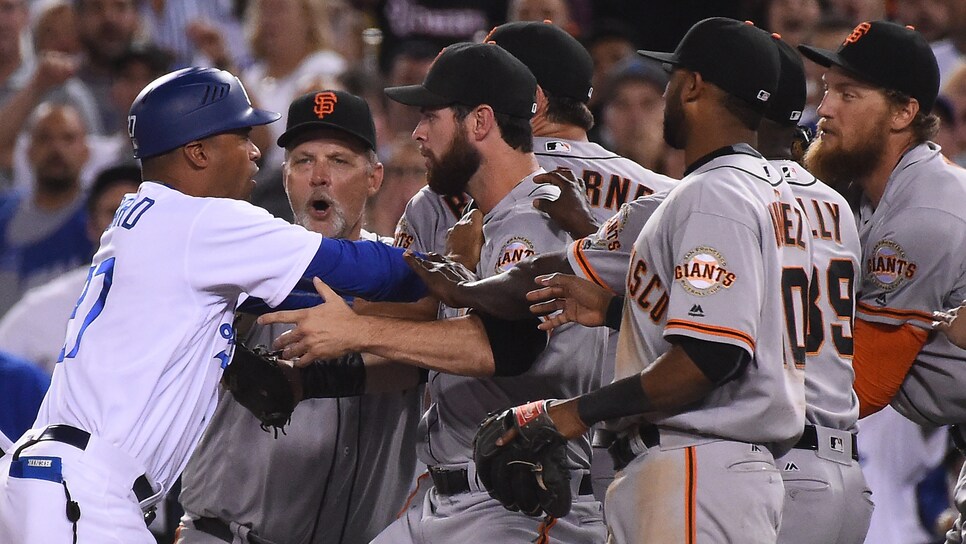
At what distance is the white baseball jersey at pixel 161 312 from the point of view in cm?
418

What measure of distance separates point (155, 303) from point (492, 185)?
138cm

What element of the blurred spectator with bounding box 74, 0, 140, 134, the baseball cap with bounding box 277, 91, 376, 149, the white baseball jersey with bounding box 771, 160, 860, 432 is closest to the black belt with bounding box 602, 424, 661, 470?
the white baseball jersey with bounding box 771, 160, 860, 432

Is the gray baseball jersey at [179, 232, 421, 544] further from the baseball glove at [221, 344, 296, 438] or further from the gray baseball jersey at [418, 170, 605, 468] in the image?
the gray baseball jersey at [418, 170, 605, 468]

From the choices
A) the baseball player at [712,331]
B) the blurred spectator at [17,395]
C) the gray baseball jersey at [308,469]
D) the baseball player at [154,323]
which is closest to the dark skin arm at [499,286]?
the baseball player at [154,323]

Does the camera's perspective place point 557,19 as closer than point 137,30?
Yes

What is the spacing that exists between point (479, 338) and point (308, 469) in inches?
54.5

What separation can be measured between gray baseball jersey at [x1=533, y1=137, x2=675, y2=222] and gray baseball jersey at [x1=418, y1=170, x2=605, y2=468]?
66 cm

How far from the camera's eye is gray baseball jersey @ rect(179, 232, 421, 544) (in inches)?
219

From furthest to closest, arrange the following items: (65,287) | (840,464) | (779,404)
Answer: (65,287) < (840,464) < (779,404)

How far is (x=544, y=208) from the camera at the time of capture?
4785 mm

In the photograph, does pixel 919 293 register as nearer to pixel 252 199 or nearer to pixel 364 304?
pixel 364 304

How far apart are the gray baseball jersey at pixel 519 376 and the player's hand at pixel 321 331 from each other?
23.3 inches

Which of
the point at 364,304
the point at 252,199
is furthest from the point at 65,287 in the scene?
the point at 364,304

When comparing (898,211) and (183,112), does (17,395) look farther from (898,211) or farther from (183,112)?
(898,211)
